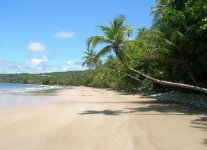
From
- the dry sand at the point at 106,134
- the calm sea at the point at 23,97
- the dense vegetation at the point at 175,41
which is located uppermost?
the dense vegetation at the point at 175,41

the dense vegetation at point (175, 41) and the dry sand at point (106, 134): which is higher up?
Result: the dense vegetation at point (175, 41)

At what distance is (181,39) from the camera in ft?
72.7

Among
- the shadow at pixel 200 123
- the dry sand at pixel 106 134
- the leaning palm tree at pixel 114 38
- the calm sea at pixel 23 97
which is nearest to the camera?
the dry sand at pixel 106 134

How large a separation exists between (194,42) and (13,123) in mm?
11177

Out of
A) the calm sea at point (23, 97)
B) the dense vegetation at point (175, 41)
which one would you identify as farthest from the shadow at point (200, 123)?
the calm sea at point (23, 97)

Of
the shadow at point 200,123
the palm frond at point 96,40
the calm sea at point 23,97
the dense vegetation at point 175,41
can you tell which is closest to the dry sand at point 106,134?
the shadow at point 200,123

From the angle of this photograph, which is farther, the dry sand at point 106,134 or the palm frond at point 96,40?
the palm frond at point 96,40

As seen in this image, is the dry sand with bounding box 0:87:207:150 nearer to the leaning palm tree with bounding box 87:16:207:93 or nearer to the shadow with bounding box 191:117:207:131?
the shadow with bounding box 191:117:207:131

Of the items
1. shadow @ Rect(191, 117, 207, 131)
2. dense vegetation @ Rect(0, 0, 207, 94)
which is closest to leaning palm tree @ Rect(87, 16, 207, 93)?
dense vegetation @ Rect(0, 0, 207, 94)

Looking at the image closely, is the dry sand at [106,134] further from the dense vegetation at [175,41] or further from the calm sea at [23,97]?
the calm sea at [23,97]

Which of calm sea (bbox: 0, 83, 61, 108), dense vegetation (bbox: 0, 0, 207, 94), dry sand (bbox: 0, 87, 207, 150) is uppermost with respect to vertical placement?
dense vegetation (bbox: 0, 0, 207, 94)

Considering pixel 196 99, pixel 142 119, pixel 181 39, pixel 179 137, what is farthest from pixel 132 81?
pixel 179 137

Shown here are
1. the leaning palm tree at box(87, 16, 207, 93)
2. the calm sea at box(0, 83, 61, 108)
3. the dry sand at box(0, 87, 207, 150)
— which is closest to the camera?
the dry sand at box(0, 87, 207, 150)

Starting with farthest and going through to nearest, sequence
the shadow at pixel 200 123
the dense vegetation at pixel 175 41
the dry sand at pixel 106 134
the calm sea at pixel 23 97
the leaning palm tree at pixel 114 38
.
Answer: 1. the calm sea at pixel 23 97
2. the leaning palm tree at pixel 114 38
3. the dense vegetation at pixel 175 41
4. the shadow at pixel 200 123
5. the dry sand at pixel 106 134
